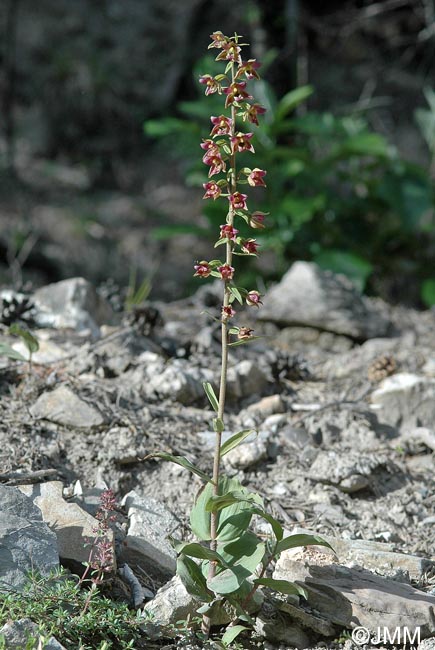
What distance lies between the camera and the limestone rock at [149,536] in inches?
91.6

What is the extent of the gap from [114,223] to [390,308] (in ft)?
14.2

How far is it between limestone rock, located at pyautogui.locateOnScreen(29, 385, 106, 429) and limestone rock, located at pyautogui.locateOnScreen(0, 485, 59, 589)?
70 centimetres

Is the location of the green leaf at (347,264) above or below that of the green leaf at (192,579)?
above

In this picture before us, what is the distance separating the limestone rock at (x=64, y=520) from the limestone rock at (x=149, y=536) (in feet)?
0.53

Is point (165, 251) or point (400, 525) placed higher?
point (165, 251)

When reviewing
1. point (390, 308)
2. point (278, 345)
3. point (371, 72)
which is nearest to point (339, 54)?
point (371, 72)

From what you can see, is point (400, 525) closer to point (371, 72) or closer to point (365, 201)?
point (365, 201)

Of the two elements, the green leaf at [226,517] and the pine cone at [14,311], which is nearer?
the green leaf at [226,517]

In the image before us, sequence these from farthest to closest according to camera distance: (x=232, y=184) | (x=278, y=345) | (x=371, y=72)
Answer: (x=371, y=72) → (x=278, y=345) → (x=232, y=184)

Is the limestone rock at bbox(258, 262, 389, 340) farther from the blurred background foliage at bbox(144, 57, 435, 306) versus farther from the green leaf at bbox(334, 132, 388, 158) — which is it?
the green leaf at bbox(334, 132, 388, 158)

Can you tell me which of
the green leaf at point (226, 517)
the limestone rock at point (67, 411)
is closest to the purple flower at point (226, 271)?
the green leaf at point (226, 517)

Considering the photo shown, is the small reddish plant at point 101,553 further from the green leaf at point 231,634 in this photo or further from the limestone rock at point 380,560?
the limestone rock at point 380,560

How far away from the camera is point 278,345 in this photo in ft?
14.0

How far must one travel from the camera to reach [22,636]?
1.84 meters
